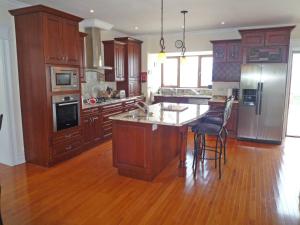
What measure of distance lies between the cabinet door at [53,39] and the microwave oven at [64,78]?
0.15 m

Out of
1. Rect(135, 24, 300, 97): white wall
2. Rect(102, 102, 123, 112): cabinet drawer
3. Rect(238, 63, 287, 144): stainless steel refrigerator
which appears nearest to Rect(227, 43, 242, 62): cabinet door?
Rect(135, 24, 300, 97): white wall

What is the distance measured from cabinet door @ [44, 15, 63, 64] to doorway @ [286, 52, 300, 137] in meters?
5.38

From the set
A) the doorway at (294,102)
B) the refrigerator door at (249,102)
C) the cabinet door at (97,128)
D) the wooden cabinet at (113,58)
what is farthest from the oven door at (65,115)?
the doorway at (294,102)

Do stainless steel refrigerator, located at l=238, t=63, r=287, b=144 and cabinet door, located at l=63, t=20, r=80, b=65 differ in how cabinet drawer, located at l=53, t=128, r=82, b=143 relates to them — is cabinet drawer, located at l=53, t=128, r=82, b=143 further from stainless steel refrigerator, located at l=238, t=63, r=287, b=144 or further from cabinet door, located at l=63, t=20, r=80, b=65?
stainless steel refrigerator, located at l=238, t=63, r=287, b=144

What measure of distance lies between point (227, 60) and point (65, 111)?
4136 millimetres

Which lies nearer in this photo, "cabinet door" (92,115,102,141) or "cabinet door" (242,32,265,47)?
"cabinet door" (92,115,102,141)

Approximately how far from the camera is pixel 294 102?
19.2ft

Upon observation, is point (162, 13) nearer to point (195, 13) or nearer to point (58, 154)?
point (195, 13)

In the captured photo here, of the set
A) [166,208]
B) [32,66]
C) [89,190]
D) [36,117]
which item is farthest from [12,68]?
[166,208]

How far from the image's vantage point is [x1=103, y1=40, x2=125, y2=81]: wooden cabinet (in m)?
5.79

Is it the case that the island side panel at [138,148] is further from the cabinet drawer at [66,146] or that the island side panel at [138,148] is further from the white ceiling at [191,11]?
the white ceiling at [191,11]

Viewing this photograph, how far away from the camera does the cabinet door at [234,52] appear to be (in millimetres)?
5625

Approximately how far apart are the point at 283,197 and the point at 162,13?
362cm

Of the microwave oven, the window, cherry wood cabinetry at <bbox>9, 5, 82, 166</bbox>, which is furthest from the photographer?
the window
